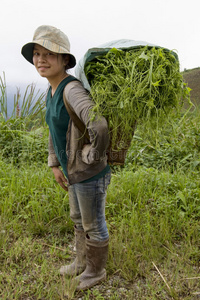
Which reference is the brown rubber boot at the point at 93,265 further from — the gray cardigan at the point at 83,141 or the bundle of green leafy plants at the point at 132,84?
the bundle of green leafy plants at the point at 132,84

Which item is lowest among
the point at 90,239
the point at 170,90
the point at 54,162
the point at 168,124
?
the point at 90,239

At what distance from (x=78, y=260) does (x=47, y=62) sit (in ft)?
5.18

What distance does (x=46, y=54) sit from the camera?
203 centimetres

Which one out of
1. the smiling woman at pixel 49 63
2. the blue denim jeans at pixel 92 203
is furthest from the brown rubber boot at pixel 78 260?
the smiling woman at pixel 49 63

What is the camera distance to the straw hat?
1.96 m

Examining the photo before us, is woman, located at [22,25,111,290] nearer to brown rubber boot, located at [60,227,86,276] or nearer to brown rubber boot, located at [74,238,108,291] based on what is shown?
brown rubber boot, located at [74,238,108,291]

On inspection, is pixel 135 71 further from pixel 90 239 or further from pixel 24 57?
pixel 90 239

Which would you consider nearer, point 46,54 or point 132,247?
point 46,54

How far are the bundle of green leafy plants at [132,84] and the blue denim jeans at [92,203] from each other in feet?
1.44

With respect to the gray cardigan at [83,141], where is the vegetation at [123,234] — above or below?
below

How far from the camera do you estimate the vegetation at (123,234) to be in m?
2.36

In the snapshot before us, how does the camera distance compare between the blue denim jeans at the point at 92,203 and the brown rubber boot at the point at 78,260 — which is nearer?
the blue denim jeans at the point at 92,203

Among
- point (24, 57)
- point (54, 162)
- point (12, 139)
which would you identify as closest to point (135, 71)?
point (24, 57)

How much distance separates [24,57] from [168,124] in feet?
3.65
